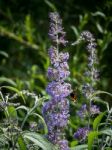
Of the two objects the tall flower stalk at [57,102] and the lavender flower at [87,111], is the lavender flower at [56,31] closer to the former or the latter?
the tall flower stalk at [57,102]

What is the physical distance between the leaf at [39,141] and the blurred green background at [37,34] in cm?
328

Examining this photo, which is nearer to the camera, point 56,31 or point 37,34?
point 56,31

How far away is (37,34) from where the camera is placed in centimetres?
667

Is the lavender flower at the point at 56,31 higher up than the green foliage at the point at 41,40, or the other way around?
the green foliage at the point at 41,40

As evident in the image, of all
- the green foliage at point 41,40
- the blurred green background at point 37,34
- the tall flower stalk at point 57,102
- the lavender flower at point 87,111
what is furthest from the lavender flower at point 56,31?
the blurred green background at point 37,34

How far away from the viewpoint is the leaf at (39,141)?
239cm

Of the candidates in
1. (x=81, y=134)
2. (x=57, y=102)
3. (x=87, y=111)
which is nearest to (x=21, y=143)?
(x=57, y=102)

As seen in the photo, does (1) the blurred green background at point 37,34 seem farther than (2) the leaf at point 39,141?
Yes

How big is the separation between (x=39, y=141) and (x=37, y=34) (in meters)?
4.32

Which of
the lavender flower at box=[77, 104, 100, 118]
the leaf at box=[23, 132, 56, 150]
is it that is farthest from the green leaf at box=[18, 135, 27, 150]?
the lavender flower at box=[77, 104, 100, 118]

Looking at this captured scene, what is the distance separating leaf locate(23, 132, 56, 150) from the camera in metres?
2.39

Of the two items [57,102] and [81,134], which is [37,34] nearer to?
[81,134]

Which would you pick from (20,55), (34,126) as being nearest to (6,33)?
(20,55)

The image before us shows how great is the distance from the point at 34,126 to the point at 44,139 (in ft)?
1.10
